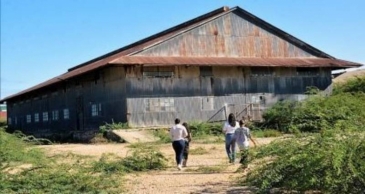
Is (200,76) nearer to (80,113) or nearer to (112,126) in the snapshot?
(112,126)

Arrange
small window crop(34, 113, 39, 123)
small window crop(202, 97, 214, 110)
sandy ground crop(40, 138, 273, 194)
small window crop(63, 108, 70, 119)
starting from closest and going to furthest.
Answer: sandy ground crop(40, 138, 273, 194) → small window crop(202, 97, 214, 110) → small window crop(63, 108, 70, 119) → small window crop(34, 113, 39, 123)

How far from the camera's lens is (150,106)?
3181 cm

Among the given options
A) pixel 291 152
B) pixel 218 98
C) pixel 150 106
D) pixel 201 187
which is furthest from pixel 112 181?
pixel 218 98

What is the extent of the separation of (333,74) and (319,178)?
3162 centimetres

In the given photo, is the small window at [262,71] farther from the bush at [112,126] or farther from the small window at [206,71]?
the bush at [112,126]

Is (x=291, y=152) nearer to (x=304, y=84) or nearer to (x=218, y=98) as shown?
(x=218, y=98)

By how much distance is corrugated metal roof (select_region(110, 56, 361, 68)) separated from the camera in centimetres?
3077

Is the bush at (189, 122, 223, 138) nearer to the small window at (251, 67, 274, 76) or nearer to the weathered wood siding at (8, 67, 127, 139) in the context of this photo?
the weathered wood siding at (8, 67, 127, 139)

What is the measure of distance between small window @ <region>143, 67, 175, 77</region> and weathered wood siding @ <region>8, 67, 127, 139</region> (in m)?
1.41

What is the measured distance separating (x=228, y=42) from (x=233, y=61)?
1965 millimetres

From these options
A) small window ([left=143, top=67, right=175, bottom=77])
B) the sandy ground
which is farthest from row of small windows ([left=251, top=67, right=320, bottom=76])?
the sandy ground

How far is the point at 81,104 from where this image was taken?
37219 millimetres

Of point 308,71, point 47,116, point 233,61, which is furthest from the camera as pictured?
point 47,116

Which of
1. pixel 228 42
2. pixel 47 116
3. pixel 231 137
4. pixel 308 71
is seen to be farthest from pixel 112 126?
pixel 231 137
